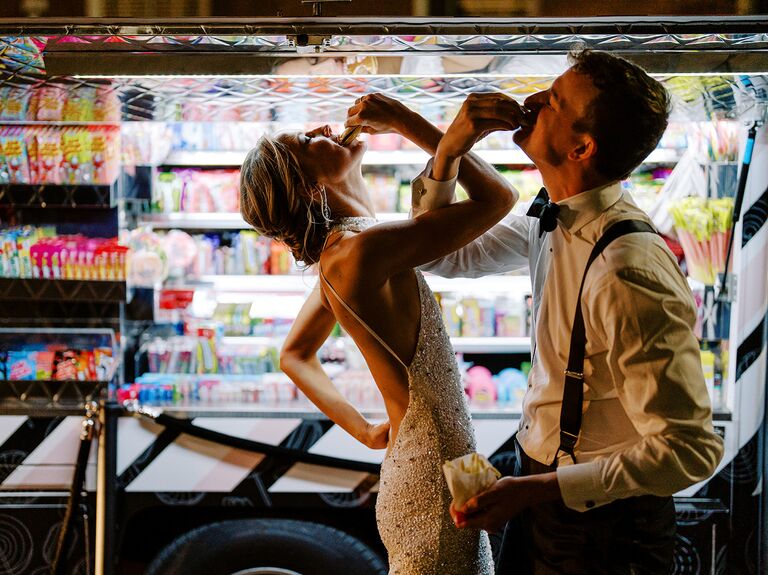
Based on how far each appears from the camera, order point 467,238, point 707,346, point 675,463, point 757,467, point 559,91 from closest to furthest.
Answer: point 675,463
point 559,91
point 467,238
point 757,467
point 707,346

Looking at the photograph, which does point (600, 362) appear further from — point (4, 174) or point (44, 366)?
point (4, 174)

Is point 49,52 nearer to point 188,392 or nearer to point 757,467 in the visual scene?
point 188,392

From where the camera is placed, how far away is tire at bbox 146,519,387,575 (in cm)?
282

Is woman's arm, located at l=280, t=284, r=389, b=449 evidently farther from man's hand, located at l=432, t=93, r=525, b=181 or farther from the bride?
man's hand, located at l=432, t=93, r=525, b=181

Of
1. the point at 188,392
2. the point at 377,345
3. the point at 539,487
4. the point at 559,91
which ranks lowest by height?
the point at 188,392

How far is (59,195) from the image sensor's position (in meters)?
2.93

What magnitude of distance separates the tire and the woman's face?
164 centimetres

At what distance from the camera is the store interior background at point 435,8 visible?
173 centimetres

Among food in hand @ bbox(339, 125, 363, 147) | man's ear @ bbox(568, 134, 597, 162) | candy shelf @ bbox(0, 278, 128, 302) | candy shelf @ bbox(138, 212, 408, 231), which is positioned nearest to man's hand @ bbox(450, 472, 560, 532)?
man's ear @ bbox(568, 134, 597, 162)

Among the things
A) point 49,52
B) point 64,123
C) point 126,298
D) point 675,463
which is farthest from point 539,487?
point 64,123

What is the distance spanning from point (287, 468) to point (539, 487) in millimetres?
1683

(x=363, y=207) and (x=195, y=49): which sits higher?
(x=195, y=49)

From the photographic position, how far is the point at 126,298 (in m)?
2.96

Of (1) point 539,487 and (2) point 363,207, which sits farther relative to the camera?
(2) point 363,207
